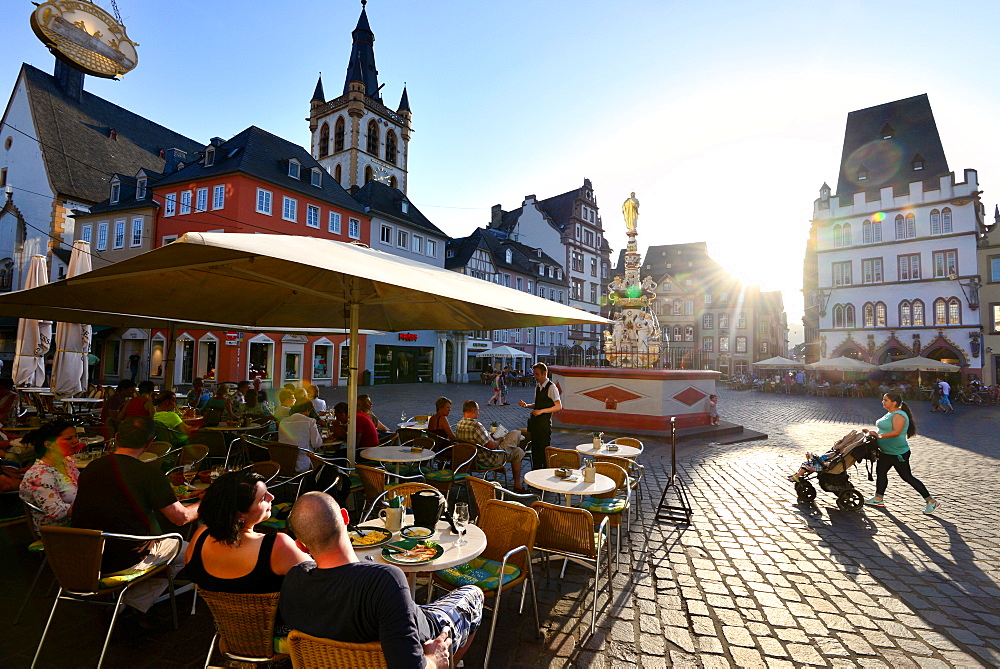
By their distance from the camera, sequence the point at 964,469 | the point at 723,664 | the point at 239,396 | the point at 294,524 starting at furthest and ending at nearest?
the point at 239,396 → the point at 964,469 → the point at 723,664 → the point at 294,524

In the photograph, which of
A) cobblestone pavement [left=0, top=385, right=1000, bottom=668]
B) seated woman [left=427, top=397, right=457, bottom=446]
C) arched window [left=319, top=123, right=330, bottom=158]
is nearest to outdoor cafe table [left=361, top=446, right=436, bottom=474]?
seated woman [left=427, top=397, right=457, bottom=446]

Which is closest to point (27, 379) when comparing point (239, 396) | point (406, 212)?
point (239, 396)

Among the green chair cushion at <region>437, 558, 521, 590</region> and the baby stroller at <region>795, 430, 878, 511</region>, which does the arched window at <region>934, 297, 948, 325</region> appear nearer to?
the baby stroller at <region>795, 430, 878, 511</region>

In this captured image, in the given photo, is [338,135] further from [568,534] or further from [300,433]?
[568,534]

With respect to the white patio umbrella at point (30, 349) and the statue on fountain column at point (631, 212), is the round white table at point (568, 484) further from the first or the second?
the statue on fountain column at point (631, 212)

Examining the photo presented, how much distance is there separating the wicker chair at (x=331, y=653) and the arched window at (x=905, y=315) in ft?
149

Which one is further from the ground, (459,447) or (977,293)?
(977,293)

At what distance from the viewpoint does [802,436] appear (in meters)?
14.4

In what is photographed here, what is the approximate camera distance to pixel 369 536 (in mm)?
3404

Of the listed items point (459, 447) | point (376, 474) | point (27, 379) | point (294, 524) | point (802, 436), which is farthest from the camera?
point (802, 436)

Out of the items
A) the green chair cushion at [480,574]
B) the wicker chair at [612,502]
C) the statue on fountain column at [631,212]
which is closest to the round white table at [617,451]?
the wicker chair at [612,502]

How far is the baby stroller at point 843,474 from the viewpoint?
7.13 meters

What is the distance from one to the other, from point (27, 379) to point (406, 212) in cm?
2899

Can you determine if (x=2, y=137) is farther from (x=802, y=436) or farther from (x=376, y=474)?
(x=802, y=436)
